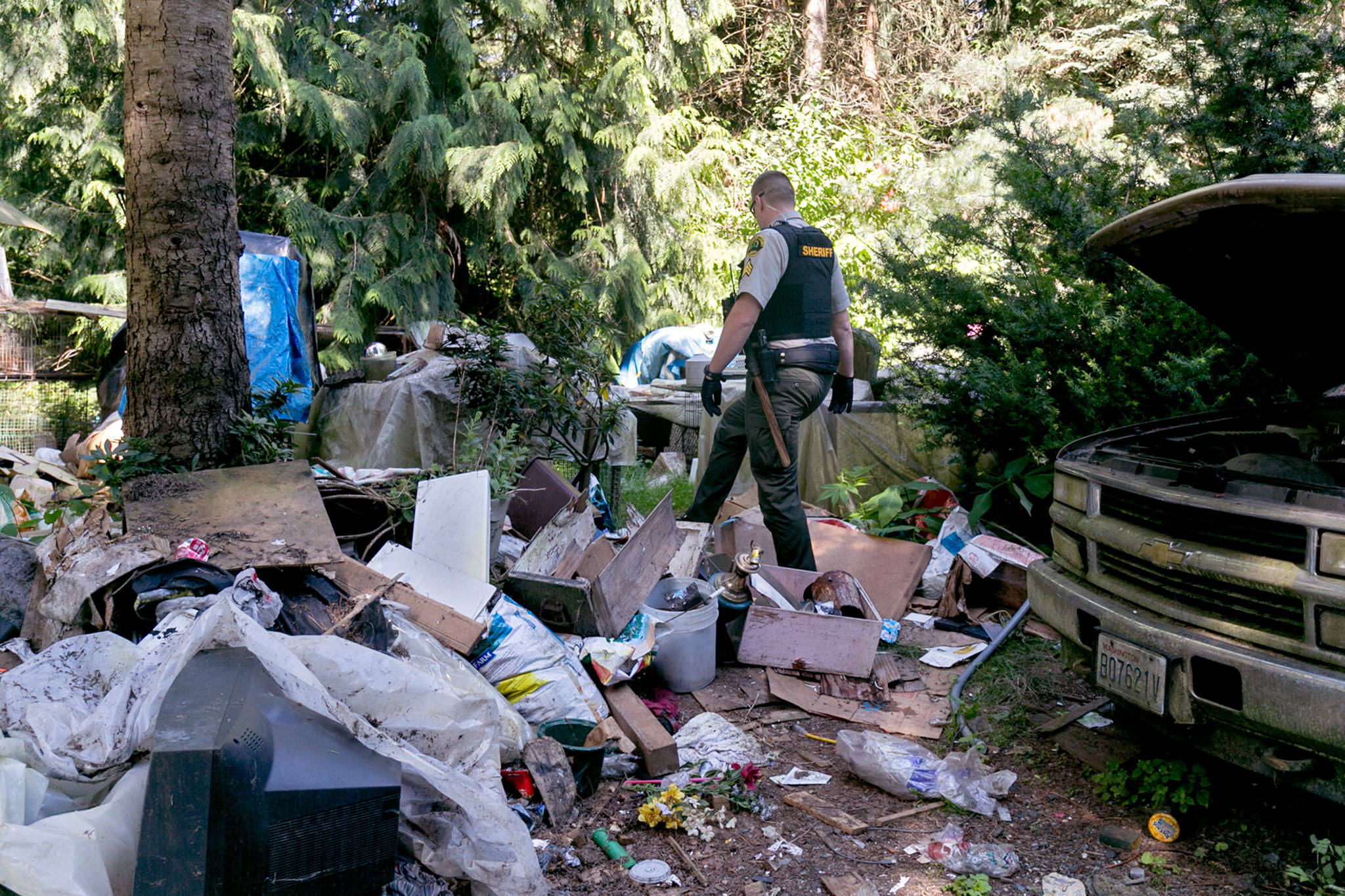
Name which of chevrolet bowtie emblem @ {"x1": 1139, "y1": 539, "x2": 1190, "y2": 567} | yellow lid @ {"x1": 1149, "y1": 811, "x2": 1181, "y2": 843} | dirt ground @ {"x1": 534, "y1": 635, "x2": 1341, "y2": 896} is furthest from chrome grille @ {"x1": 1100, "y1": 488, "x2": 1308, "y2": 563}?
yellow lid @ {"x1": 1149, "y1": 811, "x2": 1181, "y2": 843}

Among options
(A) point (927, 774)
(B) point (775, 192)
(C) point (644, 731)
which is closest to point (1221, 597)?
(A) point (927, 774)

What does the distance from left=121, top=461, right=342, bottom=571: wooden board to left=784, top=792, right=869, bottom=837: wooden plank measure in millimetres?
1789

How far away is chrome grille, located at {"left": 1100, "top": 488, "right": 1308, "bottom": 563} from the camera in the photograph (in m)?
2.14

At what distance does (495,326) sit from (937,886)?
11.5ft

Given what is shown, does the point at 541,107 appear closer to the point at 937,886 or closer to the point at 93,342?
the point at 93,342

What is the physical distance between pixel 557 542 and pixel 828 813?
68.5 inches

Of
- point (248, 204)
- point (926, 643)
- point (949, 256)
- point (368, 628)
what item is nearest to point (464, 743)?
point (368, 628)

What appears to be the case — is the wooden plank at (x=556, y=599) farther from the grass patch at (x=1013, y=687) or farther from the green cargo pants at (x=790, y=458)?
the grass patch at (x=1013, y=687)

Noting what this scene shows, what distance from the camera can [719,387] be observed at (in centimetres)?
474

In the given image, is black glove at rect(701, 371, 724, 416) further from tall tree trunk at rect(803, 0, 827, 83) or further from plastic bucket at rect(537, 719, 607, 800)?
tall tree trunk at rect(803, 0, 827, 83)

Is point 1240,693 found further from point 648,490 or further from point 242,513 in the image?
point 648,490

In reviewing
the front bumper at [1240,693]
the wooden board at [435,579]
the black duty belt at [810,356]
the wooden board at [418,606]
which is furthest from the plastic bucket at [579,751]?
the black duty belt at [810,356]

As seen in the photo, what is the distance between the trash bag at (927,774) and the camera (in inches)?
113

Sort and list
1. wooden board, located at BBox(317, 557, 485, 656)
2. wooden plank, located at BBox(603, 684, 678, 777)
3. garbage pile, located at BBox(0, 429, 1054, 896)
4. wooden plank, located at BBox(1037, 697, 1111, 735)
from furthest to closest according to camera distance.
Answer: wooden plank, located at BBox(1037, 697, 1111, 735) → wooden board, located at BBox(317, 557, 485, 656) → wooden plank, located at BBox(603, 684, 678, 777) → garbage pile, located at BBox(0, 429, 1054, 896)
